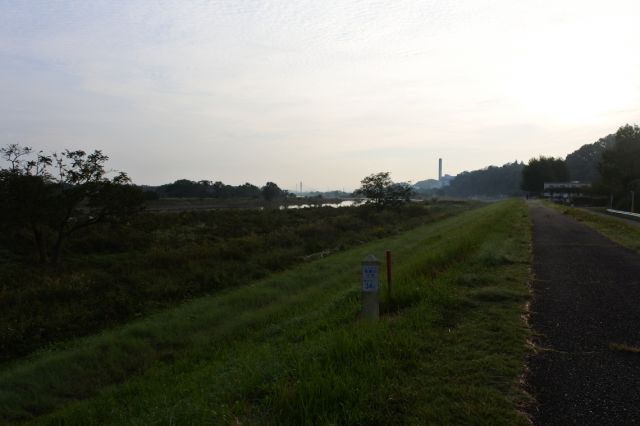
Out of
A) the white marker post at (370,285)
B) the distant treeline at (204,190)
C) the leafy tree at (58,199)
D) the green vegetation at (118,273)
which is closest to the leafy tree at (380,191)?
the green vegetation at (118,273)

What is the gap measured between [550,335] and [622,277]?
17.6 ft

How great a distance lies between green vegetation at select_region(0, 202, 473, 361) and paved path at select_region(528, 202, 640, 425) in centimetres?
1086

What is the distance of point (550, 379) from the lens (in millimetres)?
4355

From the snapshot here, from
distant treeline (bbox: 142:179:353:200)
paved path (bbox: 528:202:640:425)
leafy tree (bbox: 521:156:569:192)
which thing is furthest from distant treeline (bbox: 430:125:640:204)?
distant treeline (bbox: 142:179:353:200)

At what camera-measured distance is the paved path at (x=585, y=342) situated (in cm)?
381

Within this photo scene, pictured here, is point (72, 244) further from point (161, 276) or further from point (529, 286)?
point (529, 286)

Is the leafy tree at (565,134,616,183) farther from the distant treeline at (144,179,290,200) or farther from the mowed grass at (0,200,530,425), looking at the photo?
the mowed grass at (0,200,530,425)

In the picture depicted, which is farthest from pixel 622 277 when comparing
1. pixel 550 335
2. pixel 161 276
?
pixel 161 276

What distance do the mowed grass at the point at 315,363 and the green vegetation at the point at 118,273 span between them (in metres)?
1.24

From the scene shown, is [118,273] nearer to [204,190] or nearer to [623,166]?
[623,166]

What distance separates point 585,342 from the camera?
5496mm

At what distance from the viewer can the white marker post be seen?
629 centimetres

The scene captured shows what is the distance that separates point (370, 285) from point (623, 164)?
62082 millimetres

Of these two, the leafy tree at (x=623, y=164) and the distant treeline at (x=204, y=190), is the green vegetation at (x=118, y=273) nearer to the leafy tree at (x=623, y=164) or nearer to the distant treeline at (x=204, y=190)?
the leafy tree at (x=623, y=164)
